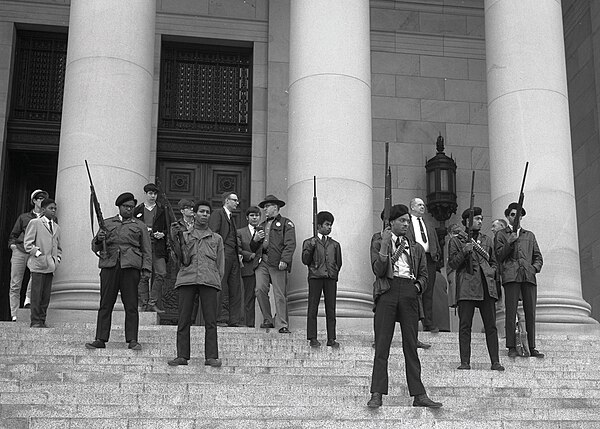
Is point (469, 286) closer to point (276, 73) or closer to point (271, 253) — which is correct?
point (271, 253)

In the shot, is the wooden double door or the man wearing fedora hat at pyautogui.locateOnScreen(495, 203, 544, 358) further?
the wooden double door

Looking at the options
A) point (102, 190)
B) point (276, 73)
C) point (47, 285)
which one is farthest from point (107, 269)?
point (276, 73)

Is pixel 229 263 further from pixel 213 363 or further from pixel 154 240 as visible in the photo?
pixel 213 363

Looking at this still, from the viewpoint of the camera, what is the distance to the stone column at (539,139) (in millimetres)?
17578

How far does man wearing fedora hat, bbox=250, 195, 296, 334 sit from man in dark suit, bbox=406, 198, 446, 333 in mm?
2007

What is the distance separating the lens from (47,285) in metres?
15.6

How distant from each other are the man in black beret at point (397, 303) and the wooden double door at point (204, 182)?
12.5 metres

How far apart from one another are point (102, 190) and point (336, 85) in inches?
181

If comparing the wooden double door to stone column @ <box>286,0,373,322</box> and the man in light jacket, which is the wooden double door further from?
the man in light jacket

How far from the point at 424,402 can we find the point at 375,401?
58 centimetres

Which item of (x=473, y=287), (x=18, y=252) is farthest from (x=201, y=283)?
(x=18, y=252)

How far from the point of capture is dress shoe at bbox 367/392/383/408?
11.0 m

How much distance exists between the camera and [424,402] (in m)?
11.2

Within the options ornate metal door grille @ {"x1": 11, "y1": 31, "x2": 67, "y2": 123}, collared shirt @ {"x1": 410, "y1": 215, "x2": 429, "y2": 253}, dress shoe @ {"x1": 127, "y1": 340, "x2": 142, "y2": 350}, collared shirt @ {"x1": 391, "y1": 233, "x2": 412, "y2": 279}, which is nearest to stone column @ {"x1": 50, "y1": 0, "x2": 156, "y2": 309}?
dress shoe @ {"x1": 127, "y1": 340, "x2": 142, "y2": 350}
